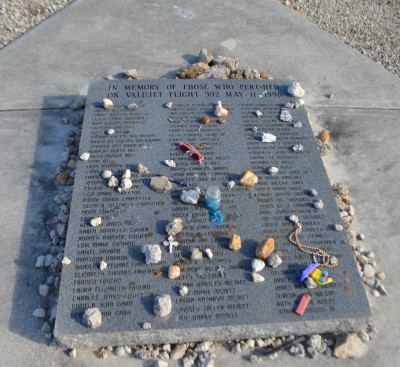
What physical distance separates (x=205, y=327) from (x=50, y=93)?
2.87 m

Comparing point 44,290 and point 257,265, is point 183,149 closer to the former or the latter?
point 257,265

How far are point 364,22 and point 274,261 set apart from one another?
4.21 m

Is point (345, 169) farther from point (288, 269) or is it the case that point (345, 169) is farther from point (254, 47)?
point (254, 47)

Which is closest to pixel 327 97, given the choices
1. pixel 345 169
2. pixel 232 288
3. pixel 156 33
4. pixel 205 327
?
pixel 345 169

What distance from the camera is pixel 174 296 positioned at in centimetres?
265

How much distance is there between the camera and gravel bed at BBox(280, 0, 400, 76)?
5105 millimetres

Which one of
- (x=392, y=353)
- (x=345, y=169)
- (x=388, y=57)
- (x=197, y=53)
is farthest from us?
(x=388, y=57)

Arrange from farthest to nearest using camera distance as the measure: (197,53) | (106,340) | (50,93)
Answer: (197,53) → (50,93) → (106,340)

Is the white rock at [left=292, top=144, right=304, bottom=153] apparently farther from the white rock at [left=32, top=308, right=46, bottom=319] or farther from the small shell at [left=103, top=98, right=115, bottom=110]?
the white rock at [left=32, top=308, right=46, bottom=319]

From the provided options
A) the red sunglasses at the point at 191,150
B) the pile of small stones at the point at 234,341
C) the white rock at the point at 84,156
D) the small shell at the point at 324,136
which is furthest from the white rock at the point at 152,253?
the small shell at the point at 324,136

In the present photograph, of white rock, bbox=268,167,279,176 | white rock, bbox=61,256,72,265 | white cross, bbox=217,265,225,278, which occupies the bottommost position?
white rock, bbox=61,256,72,265

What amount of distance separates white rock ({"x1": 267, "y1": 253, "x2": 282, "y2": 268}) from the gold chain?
8.2 inches

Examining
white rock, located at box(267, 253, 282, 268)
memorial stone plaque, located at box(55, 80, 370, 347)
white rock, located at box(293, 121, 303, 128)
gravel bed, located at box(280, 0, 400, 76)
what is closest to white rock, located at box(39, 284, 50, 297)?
memorial stone plaque, located at box(55, 80, 370, 347)

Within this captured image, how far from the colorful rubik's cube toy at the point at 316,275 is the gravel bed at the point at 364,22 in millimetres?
3143
